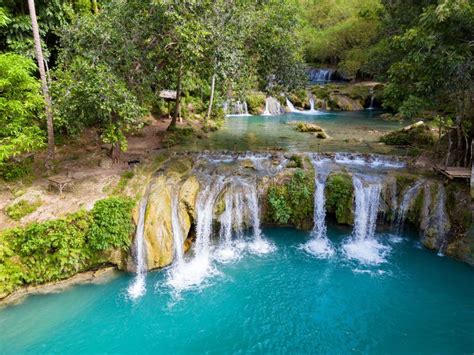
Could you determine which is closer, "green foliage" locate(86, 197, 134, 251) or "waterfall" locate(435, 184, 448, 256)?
"green foliage" locate(86, 197, 134, 251)

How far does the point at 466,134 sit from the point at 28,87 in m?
17.1

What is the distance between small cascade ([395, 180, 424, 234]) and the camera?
12805mm

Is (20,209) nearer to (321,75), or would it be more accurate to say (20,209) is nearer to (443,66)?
(443,66)

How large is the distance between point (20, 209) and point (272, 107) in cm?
2963

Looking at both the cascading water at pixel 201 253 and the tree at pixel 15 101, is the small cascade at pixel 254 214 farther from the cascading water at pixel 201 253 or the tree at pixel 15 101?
the tree at pixel 15 101

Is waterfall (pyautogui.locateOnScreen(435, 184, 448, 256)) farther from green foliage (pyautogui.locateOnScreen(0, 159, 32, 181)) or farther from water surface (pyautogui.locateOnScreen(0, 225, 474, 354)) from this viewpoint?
green foliage (pyautogui.locateOnScreen(0, 159, 32, 181))

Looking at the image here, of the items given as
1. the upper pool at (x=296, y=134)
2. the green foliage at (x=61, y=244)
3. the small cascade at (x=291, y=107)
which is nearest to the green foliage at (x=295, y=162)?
the upper pool at (x=296, y=134)

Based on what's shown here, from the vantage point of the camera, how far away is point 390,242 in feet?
41.3

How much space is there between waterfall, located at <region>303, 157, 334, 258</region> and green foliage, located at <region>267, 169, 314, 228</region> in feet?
0.86

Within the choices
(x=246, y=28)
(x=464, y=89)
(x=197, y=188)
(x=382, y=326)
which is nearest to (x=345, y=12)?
(x=246, y=28)

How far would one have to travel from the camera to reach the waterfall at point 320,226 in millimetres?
12062

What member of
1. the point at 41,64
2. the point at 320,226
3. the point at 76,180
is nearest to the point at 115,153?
the point at 76,180

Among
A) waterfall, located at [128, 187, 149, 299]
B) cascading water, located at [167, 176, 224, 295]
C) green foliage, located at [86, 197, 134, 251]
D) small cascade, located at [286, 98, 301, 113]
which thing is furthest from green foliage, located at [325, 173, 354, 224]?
small cascade, located at [286, 98, 301, 113]

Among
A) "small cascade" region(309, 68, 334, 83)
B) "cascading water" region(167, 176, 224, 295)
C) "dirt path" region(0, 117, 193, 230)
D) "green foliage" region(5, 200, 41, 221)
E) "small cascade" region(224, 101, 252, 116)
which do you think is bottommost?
"cascading water" region(167, 176, 224, 295)
